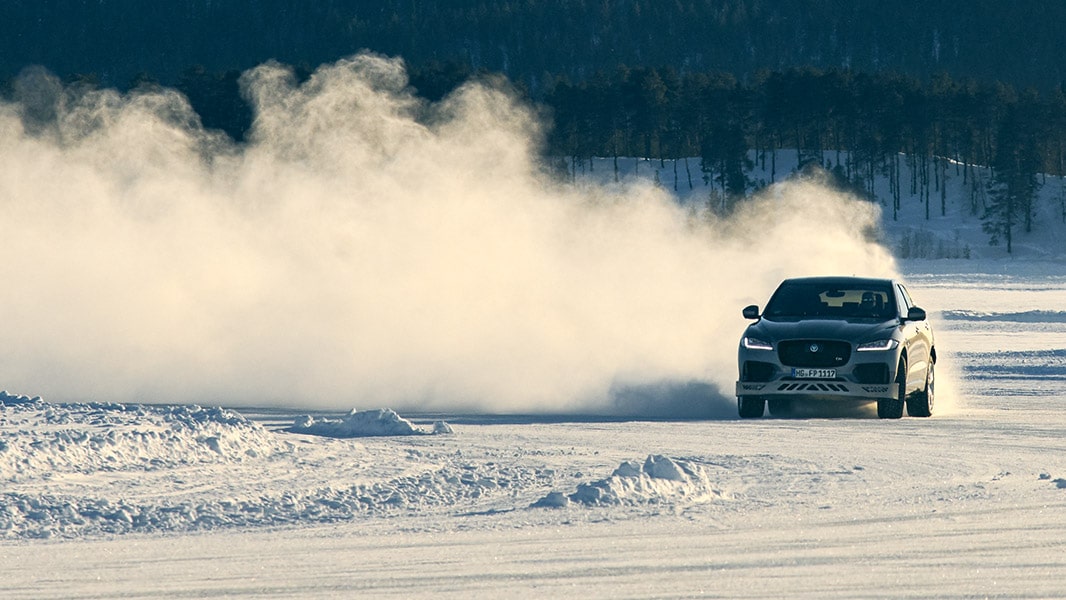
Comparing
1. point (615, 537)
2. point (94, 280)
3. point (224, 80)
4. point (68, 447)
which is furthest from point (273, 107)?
point (224, 80)

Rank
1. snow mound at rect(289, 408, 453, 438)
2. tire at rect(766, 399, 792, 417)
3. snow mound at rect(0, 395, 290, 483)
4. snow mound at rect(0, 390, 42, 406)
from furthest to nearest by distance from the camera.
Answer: tire at rect(766, 399, 792, 417) → snow mound at rect(0, 390, 42, 406) → snow mound at rect(289, 408, 453, 438) → snow mound at rect(0, 395, 290, 483)

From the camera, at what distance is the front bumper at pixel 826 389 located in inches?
648

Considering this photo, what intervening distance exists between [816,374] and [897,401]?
980mm

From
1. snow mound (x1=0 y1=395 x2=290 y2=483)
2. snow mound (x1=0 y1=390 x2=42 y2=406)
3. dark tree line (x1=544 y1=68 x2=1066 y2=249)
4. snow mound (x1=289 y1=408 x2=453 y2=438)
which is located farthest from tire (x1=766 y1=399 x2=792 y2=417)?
dark tree line (x1=544 y1=68 x2=1066 y2=249)

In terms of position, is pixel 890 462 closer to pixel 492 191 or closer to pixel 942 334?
pixel 492 191

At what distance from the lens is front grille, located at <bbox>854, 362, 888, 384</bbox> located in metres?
16.5

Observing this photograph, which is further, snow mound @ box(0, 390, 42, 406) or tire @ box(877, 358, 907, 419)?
tire @ box(877, 358, 907, 419)

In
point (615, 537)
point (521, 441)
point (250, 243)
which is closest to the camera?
point (615, 537)

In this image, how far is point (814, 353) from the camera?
16.6 meters

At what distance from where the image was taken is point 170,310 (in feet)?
77.4

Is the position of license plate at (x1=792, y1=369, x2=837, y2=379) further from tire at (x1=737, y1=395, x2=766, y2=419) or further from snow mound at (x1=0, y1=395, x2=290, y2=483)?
snow mound at (x1=0, y1=395, x2=290, y2=483)

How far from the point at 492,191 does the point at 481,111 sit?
2.83 m

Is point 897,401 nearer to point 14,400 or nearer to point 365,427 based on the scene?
point 365,427

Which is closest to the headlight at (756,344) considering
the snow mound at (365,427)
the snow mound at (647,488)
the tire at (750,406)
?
the tire at (750,406)
